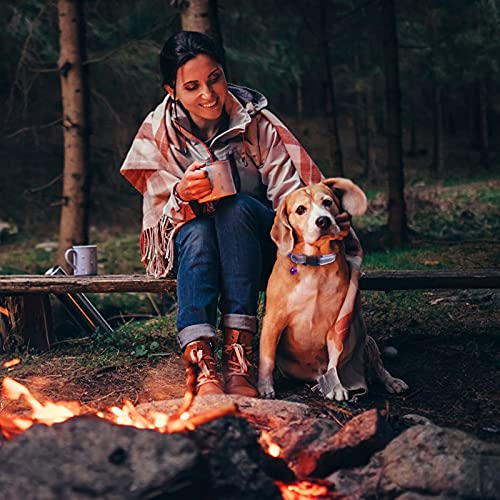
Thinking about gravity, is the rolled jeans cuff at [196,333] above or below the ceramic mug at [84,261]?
below

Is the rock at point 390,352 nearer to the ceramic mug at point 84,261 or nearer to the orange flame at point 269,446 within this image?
the orange flame at point 269,446

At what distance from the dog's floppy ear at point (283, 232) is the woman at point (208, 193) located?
22 centimetres

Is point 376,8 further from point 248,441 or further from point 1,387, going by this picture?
point 248,441

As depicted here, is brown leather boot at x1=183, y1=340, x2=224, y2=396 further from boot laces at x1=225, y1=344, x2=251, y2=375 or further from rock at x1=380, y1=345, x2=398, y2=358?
rock at x1=380, y1=345, x2=398, y2=358

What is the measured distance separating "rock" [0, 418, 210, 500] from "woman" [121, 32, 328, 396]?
3.52 ft

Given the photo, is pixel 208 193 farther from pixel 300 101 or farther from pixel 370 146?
pixel 300 101

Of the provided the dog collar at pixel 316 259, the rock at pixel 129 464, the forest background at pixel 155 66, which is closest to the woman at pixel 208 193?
the dog collar at pixel 316 259

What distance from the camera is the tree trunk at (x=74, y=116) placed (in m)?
7.37

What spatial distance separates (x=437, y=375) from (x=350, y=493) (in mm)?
1675

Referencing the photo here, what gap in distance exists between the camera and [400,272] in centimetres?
409

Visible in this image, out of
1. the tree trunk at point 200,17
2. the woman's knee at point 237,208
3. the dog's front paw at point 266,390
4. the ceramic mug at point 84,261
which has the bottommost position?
the dog's front paw at point 266,390

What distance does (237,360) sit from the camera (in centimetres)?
332

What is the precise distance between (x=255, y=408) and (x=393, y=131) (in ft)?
23.4

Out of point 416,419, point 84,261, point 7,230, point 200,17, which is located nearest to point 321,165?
point 7,230
